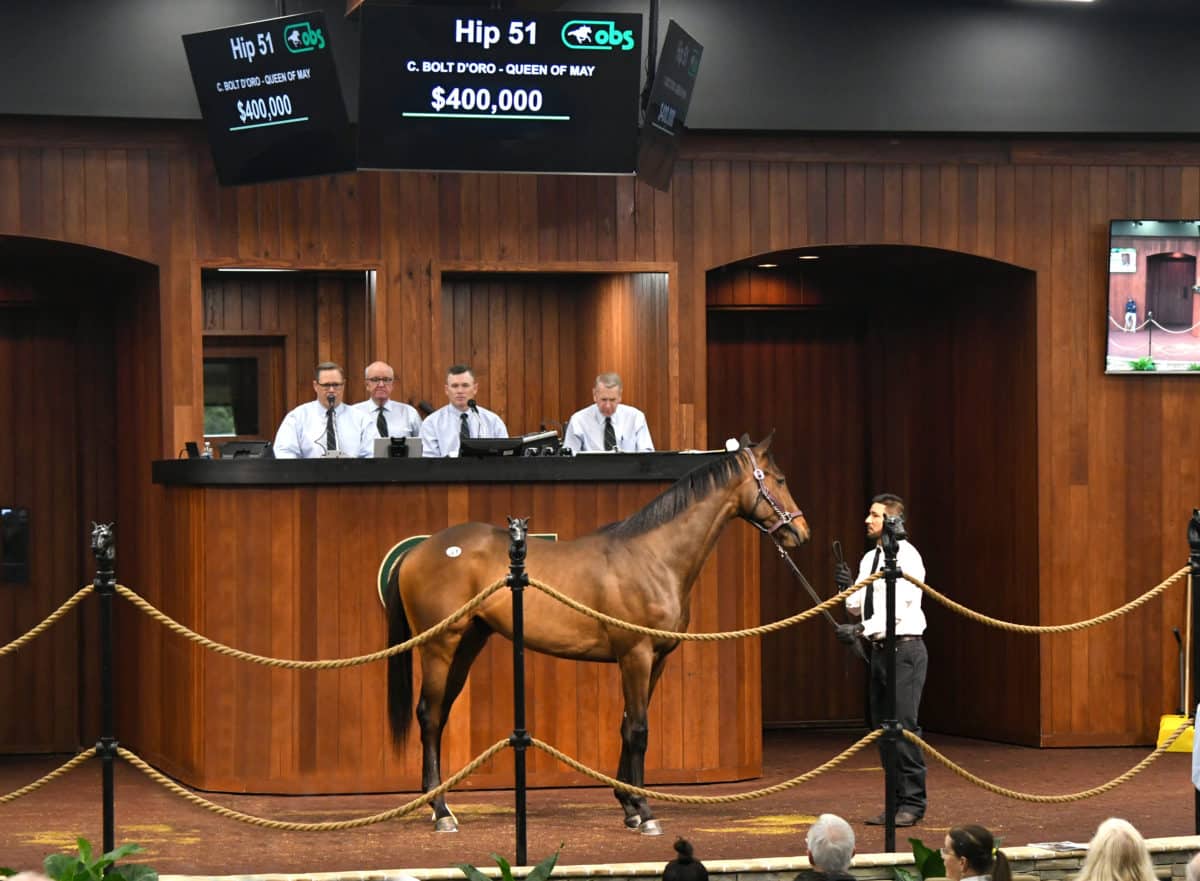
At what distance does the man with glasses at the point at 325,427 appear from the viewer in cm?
1002

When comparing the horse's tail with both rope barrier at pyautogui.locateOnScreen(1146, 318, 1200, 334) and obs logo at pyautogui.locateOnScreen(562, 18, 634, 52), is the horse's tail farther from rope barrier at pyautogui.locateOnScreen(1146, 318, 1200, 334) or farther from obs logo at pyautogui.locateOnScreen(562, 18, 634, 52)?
rope barrier at pyautogui.locateOnScreen(1146, 318, 1200, 334)

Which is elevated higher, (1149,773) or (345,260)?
(345,260)

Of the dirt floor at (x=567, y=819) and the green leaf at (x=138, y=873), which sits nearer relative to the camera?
the green leaf at (x=138, y=873)

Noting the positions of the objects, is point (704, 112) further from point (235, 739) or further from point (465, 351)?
point (235, 739)

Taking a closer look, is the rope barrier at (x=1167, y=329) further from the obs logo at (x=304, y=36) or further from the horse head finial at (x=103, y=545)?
the horse head finial at (x=103, y=545)

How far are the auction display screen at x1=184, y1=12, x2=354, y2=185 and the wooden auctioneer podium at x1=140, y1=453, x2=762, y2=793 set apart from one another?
1.53 m

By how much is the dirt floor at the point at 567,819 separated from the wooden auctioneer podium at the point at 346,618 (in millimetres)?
201

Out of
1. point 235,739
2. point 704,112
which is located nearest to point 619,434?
point 704,112

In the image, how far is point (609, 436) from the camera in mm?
10320

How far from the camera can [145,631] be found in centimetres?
1074

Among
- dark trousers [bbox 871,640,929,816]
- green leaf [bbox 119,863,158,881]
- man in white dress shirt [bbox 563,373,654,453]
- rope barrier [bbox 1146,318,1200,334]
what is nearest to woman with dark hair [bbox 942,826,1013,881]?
green leaf [bbox 119,863,158,881]

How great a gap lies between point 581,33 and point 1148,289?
3711mm

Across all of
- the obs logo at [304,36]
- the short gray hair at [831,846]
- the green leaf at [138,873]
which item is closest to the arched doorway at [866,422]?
the obs logo at [304,36]

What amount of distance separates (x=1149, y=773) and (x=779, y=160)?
3829 millimetres
